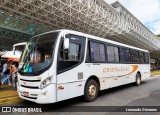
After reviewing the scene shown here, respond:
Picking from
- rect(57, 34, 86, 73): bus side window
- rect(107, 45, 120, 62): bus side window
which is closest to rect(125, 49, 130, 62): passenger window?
rect(107, 45, 120, 62): bus side window

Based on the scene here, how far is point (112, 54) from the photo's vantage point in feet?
26.8

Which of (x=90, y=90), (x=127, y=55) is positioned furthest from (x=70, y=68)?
(x=127, y=55)

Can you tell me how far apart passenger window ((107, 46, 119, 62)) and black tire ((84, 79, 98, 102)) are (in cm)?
184

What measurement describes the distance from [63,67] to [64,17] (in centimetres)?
1772

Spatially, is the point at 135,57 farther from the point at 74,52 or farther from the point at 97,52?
the point at 74,52

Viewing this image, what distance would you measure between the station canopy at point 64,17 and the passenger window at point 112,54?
11216 millimetres

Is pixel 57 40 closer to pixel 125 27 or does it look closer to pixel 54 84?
pixel 54 84

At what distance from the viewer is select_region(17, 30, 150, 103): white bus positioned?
4840 mm

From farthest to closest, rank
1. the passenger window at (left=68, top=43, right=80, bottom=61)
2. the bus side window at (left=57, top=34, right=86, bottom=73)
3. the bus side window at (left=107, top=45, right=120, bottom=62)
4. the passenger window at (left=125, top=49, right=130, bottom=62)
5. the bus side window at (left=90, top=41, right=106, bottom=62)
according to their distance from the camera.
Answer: the passenger window at (left=125, top=49, right=130, bottom=62)
the bus side window at (left=107, top=45, right=120, bottom=62)
the bus side window at (left=90, top=41, right=106, bottom=62)
the passenger window at (left=68, top=43, right=80, bottom=61)
the bus side window at (left=57, top=34, right=86, bottom=73)

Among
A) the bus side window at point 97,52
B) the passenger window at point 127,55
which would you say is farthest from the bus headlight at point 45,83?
the passenger window at point 127,55

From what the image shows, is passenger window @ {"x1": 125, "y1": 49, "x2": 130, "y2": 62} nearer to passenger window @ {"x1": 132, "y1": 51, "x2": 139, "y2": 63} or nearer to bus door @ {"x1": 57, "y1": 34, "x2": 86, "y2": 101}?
passenger window @ {"x1": 132, "y1": 51, "x2": 139, "y2": 63}

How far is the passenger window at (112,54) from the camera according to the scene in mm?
7860

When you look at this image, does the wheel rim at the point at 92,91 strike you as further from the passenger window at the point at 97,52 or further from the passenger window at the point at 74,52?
the passenger window at the point at 74,52

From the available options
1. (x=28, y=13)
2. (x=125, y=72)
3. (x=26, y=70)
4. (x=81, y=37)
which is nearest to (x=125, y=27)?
(x=28, y=13)
